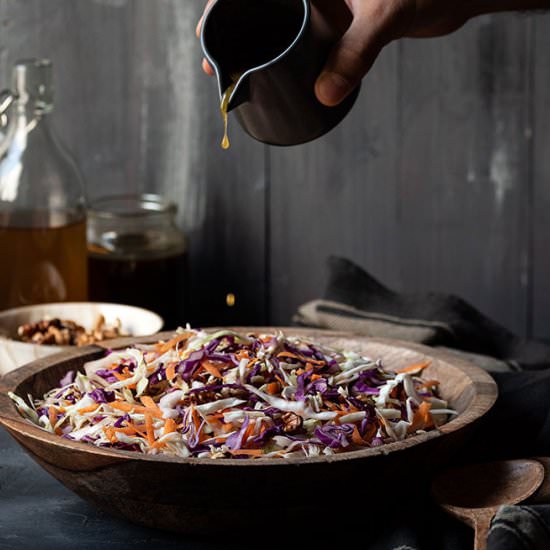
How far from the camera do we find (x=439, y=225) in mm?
2701

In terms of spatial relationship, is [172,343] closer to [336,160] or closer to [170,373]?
[170,373]

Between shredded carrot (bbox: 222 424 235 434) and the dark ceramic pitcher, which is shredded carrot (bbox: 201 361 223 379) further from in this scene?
the dark ceramic pitcher

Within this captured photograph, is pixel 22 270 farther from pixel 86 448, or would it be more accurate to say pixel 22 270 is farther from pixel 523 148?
pixel 523 148

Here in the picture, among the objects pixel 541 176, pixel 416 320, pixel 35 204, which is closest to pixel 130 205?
pixel 35 204

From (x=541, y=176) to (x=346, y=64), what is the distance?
1.46 m

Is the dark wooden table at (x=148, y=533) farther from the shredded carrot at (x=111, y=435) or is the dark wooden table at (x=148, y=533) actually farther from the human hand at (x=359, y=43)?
the human hand at (x=359, y=43)

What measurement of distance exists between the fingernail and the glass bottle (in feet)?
3.21

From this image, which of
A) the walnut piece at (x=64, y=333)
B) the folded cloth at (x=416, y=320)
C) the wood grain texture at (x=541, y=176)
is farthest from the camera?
the wood grain texture at (x=541, y=176)

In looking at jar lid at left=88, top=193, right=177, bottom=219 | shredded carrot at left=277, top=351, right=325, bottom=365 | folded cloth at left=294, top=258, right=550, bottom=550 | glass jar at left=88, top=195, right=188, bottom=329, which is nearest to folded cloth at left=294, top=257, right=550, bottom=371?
folded cloth at left=294, top=258, right=550, bottom=550

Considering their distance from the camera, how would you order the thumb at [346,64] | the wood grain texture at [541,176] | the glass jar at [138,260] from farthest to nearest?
1. the wood grain texture at [541,176]
2. the glass jar at [138,260]
3. the thumb at [346,64]

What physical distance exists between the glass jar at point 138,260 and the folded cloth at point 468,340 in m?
0.35

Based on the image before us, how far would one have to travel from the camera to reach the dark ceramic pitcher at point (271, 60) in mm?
1268

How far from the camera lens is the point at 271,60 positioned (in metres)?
1.29

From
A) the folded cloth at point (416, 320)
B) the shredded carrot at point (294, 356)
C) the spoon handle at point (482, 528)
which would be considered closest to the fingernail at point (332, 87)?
the shredded carrot at point (294, 356)
